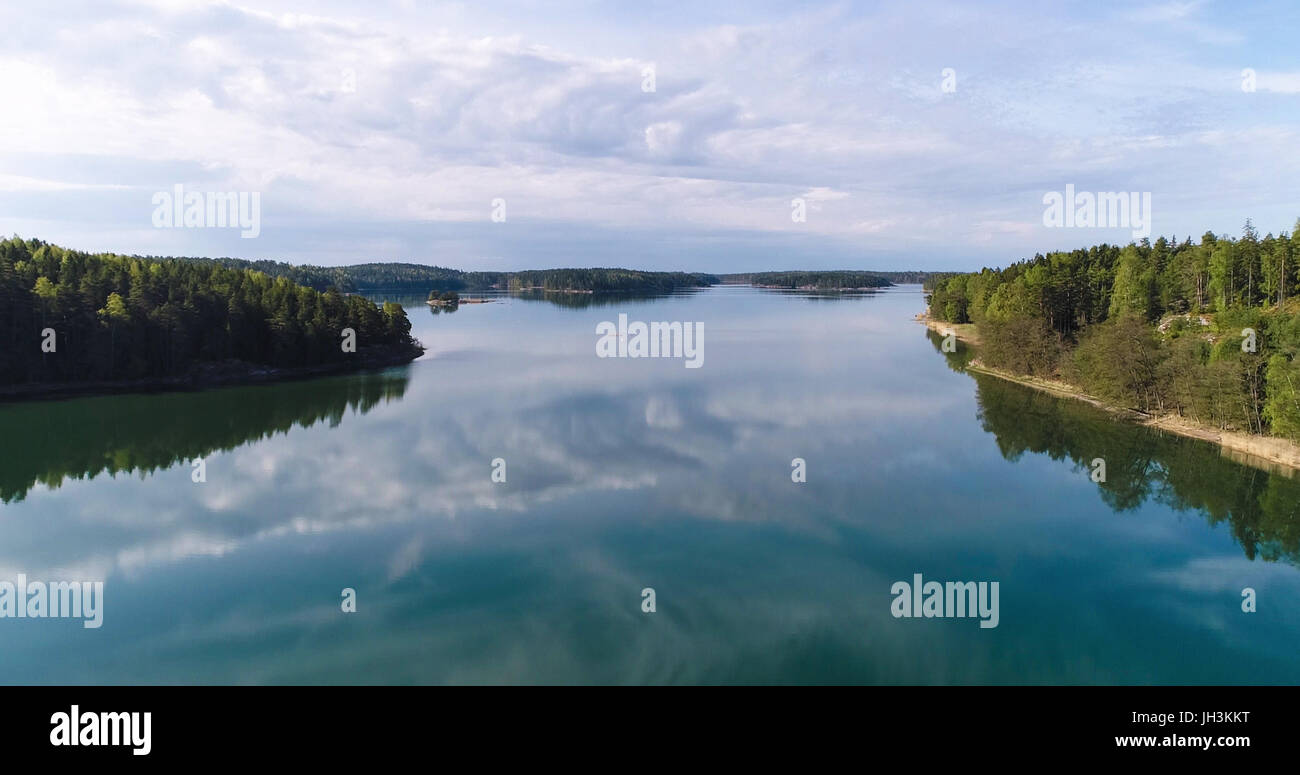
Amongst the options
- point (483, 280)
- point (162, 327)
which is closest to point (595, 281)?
point (483, 280)

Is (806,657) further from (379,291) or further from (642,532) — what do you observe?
(379,291)

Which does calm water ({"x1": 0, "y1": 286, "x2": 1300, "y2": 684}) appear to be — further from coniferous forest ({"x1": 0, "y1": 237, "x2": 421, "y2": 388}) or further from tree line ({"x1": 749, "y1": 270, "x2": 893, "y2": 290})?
tree line ({"x1": 749, "y1": 270, "x2": 893, "y2": 290})

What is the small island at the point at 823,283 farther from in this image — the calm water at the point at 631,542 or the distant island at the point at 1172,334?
the calm water at the point at 631,542

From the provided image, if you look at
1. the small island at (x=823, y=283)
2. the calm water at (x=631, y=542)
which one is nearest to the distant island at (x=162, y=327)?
the calm water at (x=631, y=542)

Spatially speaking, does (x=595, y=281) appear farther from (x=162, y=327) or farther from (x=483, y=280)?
(x=162, y=327)
